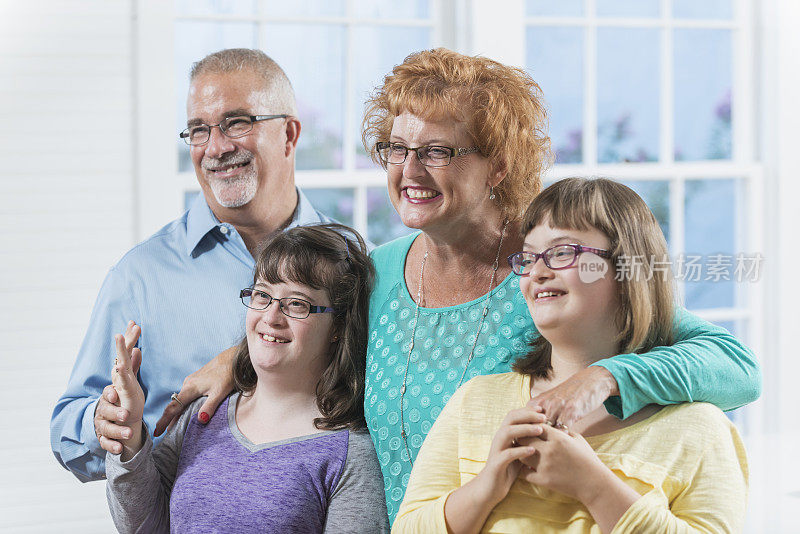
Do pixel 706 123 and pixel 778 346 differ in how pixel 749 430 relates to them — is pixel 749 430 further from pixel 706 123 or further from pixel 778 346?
pixel 706 123

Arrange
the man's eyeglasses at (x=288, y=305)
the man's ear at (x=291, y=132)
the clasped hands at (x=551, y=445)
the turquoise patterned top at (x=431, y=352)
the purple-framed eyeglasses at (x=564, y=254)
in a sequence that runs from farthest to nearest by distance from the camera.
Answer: the man's ear at (x=291, y=132) < the man's eyeglasses at (x=288, y=305) < the turquoise patterned top at (x=431, y=352) < the purple-framed eyeglasses at (x=564, y=254) < the clasped hands at (x=551, y=445)

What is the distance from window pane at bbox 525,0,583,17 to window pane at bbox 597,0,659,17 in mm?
101

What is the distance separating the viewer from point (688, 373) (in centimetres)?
136

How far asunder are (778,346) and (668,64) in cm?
137

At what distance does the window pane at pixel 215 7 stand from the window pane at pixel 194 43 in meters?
0.05

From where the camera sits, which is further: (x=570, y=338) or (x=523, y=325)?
(x=523, y=325)

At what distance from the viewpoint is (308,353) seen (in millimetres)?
1809

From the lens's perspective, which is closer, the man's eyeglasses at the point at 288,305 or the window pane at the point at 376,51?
the man's eyeglasses at the point at 288,305

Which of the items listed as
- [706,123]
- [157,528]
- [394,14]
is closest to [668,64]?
[706,123]

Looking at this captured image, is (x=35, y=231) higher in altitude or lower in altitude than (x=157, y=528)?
higher

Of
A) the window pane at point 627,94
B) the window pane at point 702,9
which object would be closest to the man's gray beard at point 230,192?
the window pane at point 627,94

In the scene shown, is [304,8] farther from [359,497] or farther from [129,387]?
[359,497]

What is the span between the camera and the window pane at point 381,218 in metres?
3.68

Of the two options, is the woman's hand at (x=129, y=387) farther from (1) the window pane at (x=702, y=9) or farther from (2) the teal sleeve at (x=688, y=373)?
(1) the window pane at (x=702, y=9)
